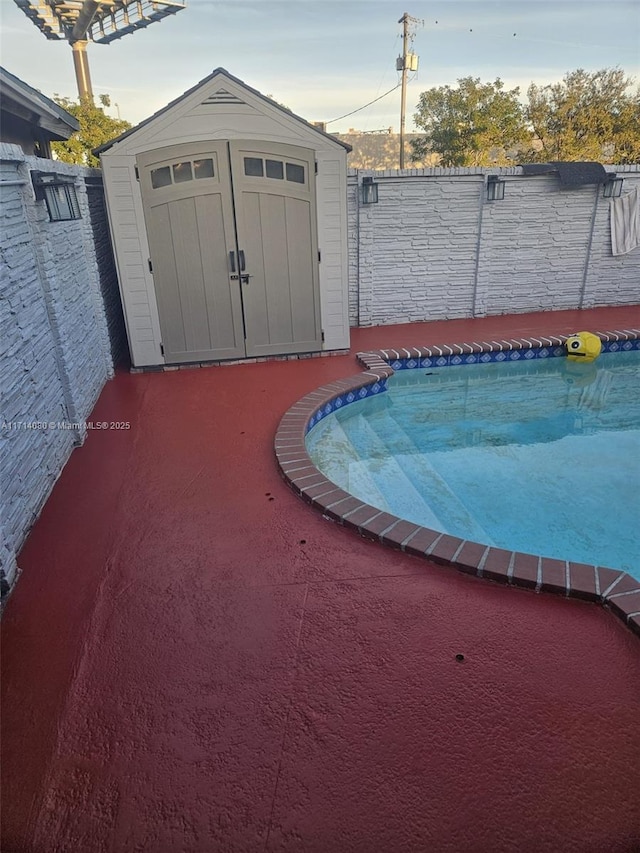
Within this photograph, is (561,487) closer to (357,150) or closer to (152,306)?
(152,306)

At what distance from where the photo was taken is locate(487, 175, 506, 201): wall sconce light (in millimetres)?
7531

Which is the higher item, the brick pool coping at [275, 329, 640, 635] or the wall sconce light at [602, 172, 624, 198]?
the wall sconce light at [602, 172, 624, 198]

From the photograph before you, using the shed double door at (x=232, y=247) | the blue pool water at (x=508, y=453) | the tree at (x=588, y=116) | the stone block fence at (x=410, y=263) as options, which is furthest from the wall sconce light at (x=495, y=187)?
the tree at (x=588, y=116)

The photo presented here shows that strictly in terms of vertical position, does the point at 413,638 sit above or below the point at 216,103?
below

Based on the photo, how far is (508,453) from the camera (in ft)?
15.5

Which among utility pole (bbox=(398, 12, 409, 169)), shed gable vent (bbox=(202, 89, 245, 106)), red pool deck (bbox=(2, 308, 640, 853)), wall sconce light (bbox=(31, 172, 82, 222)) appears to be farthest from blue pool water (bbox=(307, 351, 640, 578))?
utility pole (bbox=(398, 12, 409, 169))

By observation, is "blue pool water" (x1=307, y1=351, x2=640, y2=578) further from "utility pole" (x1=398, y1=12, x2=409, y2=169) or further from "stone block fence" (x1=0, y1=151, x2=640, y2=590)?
"utility pole" (x1=398, y1=12, x2=409, y2=169)

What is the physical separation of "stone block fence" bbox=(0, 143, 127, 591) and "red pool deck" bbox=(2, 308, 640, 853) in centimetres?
33

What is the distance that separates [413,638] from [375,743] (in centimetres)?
54

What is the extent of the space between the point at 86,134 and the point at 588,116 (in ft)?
53.0

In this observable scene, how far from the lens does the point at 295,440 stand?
161 inches

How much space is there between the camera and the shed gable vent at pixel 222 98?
5113mm

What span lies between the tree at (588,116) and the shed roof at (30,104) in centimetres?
1512

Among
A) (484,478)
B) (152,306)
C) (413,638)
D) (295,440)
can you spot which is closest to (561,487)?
(484,478)
